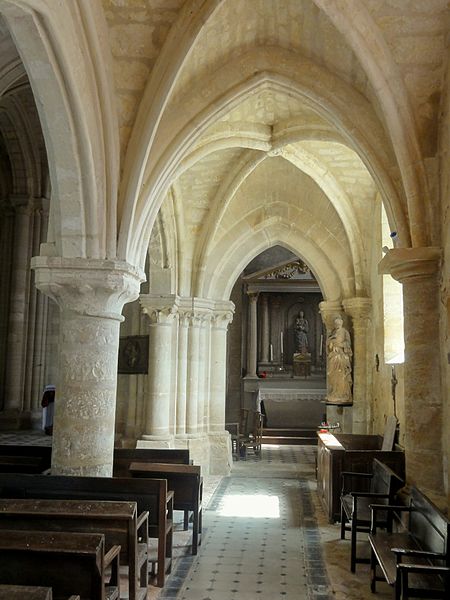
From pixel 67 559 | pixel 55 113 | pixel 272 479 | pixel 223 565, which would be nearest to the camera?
pixel 67 559

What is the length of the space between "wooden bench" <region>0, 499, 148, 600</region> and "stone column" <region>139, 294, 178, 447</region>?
5882 millimetres

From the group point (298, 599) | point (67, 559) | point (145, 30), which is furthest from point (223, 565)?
point (145, 30)

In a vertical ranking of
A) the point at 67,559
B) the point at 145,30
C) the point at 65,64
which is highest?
the point at 145,30

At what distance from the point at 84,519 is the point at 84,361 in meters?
2.07

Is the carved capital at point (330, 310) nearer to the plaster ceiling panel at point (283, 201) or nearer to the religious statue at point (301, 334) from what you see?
the plaster ceiling panel at point (283, 201)

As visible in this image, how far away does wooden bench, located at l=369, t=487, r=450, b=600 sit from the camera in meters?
3.45

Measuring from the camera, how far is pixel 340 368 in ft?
34.0

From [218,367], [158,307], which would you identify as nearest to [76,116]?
[158,307]

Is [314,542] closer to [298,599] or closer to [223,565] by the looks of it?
[223,565]

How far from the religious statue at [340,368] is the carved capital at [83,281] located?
5.71 metres

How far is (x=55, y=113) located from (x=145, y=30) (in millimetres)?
1304

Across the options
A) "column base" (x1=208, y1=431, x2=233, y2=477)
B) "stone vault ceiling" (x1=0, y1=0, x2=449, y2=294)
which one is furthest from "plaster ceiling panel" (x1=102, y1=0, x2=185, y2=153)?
"column base" (x1=208, y1=431, x2=233, y2=477)

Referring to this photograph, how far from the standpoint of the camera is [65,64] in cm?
478

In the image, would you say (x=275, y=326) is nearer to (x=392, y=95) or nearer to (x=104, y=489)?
(x=392, y=95)
